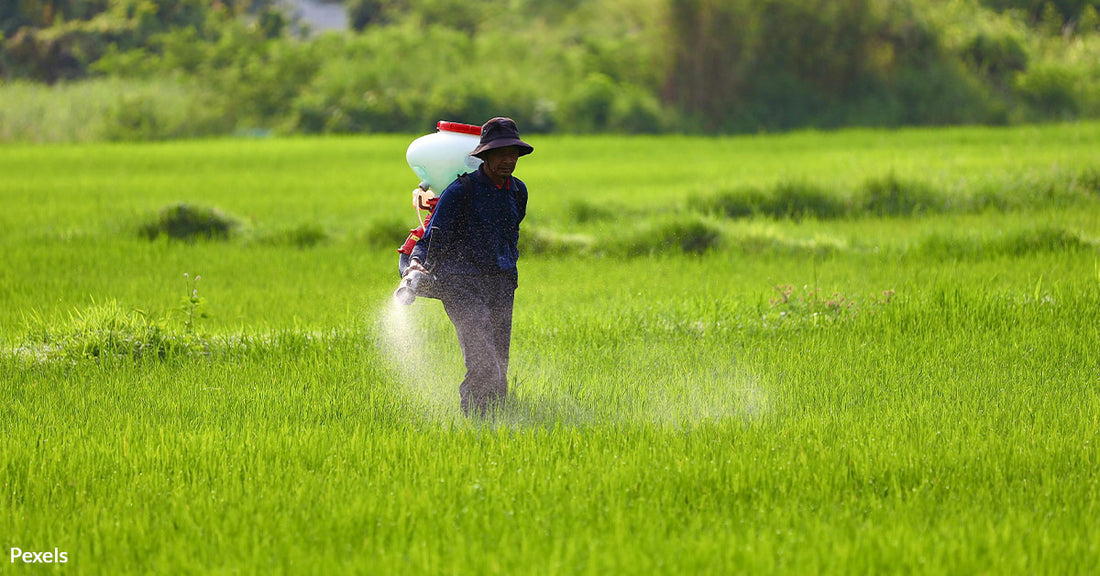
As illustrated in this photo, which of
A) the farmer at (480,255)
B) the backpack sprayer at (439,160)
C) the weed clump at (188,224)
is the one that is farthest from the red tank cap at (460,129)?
the weed clump at (188,224)

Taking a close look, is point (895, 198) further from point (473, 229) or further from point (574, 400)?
point (473, 229)

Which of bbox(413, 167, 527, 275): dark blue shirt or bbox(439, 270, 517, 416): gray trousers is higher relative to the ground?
bbox(413, 167, 527, 275): dark blue shirt

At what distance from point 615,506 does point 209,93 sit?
22863 millimetres

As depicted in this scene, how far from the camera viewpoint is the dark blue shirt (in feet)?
14.7

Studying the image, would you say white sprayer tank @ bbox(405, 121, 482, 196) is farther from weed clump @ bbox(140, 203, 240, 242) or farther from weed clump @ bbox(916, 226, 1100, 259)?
weed clump @ bbox(140, 203, 240, 242)

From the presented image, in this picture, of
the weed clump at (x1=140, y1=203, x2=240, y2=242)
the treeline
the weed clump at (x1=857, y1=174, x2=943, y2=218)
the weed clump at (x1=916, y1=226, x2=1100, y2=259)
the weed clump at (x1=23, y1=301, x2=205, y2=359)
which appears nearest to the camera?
the weed clump at (x1=23, y1=301, x2=205, y2=359)

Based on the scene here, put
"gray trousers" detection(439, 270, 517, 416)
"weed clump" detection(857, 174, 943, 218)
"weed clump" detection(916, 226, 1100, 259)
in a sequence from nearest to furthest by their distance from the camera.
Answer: "gray trousers" detection(439, 270, 517, 416)
"weed clump" detection(916, 226, 1100, 259)
"weed clump" detection(857, 174, 943, 218)

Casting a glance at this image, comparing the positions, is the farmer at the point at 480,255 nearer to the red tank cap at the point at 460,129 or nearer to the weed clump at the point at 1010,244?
the red tank cap at the point at 460,129

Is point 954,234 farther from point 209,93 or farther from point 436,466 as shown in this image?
point 209,93

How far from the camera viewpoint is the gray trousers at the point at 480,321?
4586 mm

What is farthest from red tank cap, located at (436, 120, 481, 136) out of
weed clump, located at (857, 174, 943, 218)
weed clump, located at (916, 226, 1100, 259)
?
weed clump, located at (857, 174, 943, 218)

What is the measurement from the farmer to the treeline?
18.3m

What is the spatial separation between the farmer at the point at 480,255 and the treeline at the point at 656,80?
18350 millimetres

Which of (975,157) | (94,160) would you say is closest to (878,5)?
(975,157)
